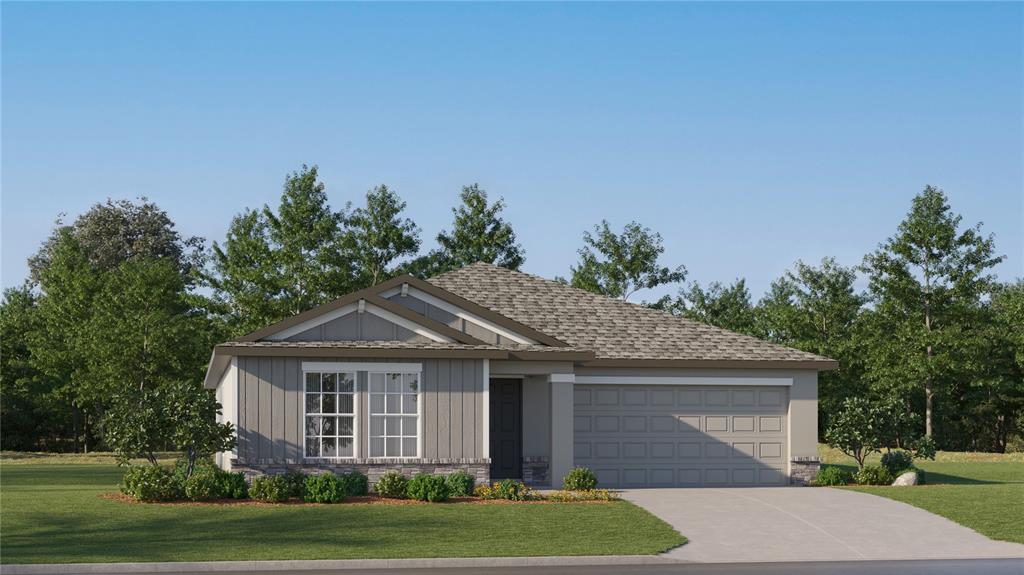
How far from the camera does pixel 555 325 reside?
31.4 metres

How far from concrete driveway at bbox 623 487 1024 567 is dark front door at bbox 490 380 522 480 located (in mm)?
3412

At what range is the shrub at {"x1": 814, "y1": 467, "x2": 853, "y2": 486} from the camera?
2928cm

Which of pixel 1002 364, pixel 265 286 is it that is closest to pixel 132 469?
pixel 265 286

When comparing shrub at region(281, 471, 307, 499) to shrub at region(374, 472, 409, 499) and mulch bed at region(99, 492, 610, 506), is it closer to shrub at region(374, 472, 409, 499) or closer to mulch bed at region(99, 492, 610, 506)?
mulch bed at region(99, 492, 610, 506)

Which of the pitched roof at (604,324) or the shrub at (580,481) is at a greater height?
the pitched roof at (604,324)

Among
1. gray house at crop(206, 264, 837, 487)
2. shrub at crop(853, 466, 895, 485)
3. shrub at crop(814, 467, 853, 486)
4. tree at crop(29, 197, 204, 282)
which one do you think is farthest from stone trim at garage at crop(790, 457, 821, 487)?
tree at crop(29, 197, 204, 282)

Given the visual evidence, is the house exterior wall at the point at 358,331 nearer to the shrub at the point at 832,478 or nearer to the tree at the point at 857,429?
the shrub at the point at 832,478

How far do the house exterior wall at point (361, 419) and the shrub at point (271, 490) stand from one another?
4.00 feet

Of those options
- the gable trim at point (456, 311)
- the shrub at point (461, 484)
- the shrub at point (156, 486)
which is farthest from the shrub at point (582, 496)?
the shrub at point (156, 486)

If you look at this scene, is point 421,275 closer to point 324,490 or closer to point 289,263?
point 289,263

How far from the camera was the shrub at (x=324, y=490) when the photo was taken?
924 inches

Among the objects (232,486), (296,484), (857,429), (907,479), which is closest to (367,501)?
(296,484)

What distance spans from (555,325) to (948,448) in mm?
39116

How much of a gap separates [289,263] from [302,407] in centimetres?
2232
